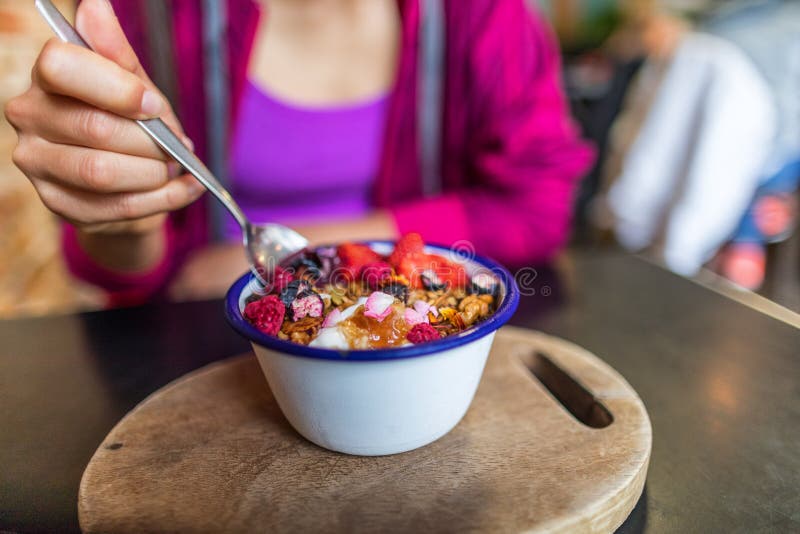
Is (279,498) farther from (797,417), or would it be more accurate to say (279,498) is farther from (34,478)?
A: (797,417)

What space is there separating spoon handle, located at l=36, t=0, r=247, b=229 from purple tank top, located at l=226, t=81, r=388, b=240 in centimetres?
54

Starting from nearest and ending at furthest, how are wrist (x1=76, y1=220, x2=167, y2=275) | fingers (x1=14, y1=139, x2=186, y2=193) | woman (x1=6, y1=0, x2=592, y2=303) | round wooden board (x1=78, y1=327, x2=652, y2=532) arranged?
round wooden board (x1=78, y1=327, x2=652, y2=532) → fingers (x1=14, y1=139, x2=186, y2=193) → wrist (x1=76, y1=220, x2=167, y2=275) → woman (x1=6, y1=0, x2=592, y2=303)

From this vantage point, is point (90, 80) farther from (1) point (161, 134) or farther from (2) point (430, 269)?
(2) point (430, 269)

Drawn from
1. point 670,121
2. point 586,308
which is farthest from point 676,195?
point 586,308

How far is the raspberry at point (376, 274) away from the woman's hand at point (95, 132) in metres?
0.20

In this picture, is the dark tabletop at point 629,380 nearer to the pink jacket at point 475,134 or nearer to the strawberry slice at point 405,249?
the pink jacket at point 475,134

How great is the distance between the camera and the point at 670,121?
199cm

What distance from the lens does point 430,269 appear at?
59 centimetres

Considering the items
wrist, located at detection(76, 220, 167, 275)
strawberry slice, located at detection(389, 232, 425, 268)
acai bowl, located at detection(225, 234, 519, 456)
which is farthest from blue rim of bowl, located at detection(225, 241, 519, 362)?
wrist, located at detection(76, 220, 167, 275)

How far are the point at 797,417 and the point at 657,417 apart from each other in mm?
132

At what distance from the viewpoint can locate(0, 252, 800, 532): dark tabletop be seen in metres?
0.48

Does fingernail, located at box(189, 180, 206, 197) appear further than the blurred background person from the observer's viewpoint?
No

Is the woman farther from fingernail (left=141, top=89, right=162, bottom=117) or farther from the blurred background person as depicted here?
the blurred background person

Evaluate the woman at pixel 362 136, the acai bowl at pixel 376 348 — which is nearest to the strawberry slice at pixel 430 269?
the acai bowl at pixel 376 348
